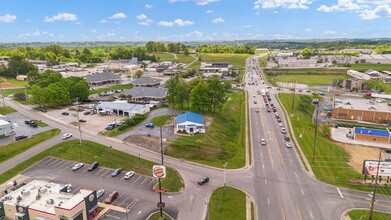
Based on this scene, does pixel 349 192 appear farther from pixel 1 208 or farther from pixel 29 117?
pixel 29 117

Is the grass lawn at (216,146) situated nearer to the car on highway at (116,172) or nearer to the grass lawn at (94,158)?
the grass lawn at (94,158)

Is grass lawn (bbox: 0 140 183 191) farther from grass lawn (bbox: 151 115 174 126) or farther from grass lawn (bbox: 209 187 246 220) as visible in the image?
grass lawn (bbox: 151 115 174 126)

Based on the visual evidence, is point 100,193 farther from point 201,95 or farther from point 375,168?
point 375,168

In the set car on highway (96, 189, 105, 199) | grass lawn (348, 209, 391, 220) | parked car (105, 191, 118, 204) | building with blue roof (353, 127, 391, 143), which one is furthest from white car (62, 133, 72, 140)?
building with blue roof (353, 127, 391, 143)

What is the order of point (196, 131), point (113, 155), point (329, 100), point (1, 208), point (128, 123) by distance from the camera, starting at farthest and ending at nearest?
point (329, 100)
point (128, 123)
point (196, 131)
point (113, 155)
point (1, 208)

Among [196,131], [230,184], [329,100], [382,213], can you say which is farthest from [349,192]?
[329,100]

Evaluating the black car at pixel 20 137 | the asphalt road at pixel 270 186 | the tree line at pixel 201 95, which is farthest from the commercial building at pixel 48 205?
the tree line at pixel 201 95
